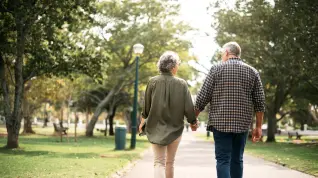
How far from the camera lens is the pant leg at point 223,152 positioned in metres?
A: 5.38

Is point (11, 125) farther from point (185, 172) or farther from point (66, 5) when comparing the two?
point (185, 172)

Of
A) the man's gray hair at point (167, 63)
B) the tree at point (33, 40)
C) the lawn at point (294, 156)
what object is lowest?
the lawn at point (294, 156)

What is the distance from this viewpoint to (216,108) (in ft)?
18.2

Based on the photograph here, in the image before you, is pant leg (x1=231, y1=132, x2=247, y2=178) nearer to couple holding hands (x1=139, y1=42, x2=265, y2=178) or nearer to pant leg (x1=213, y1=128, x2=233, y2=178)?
couple holding hands (x1=139, y1=42, x2=265, y2=178)

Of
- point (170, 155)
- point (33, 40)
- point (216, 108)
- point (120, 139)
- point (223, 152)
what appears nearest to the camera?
point (223, 152)

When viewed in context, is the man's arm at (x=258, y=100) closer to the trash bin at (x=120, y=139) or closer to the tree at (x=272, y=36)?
the trash bin at (x=120, y=139)

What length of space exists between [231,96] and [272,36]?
23.6 metres

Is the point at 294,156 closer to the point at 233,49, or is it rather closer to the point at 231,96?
the point at 233,49

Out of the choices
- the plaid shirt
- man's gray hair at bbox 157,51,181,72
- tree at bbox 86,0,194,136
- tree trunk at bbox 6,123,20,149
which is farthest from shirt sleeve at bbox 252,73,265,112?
tree at bbox 86,0,194,136

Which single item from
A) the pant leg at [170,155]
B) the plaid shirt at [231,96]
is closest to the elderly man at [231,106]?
the plaid shirt at [231,96]

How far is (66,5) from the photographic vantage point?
16.0 meters

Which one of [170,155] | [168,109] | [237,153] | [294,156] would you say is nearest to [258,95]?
[237,153]

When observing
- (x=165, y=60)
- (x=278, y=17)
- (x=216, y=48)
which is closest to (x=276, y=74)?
(x=278, y=17)

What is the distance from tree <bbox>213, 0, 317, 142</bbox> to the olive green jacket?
1516cm
